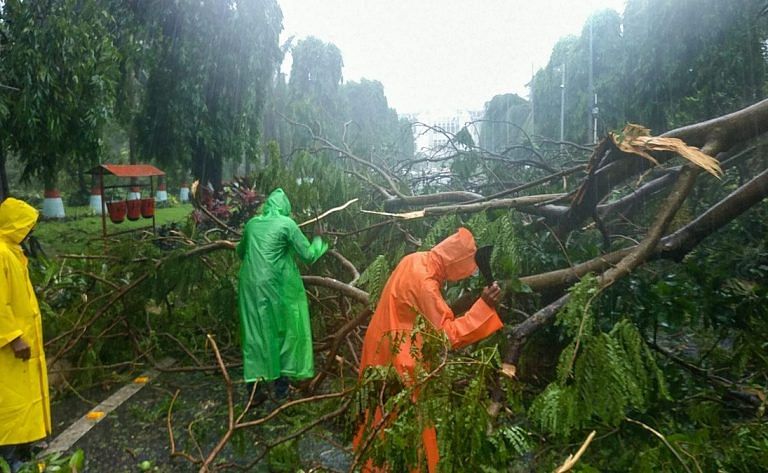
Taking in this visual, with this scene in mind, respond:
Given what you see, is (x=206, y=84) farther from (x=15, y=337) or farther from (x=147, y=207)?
(x=15, y=337)

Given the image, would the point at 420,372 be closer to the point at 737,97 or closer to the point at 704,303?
the point at 704,303

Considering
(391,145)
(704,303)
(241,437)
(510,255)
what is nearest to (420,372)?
(510,255)

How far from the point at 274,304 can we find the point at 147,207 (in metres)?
9.63

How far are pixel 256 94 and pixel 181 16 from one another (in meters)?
2.37

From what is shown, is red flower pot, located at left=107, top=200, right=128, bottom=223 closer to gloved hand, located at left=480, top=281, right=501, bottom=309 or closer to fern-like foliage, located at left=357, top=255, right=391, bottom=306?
fern-like foliage, located at left=357, top=255, right=391, bottom=306

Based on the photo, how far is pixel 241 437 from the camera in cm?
246

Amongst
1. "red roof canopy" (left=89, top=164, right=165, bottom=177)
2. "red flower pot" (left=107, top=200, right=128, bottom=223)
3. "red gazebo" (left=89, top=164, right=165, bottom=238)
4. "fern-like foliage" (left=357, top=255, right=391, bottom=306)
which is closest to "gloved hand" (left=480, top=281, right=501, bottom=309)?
"fern-like foliage" (left=357, top=255, right=391, bottom=306)

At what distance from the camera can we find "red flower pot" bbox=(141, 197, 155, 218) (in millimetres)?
12297

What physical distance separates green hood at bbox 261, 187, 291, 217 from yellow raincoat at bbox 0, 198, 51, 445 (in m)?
1.36

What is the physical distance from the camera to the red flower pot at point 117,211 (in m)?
11.4

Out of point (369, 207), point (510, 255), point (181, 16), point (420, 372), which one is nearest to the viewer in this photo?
point (420, 372)

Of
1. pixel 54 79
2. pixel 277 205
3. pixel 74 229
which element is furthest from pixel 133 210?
pixel 277 205

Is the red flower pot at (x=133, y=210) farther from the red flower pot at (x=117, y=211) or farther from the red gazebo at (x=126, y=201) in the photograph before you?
the red flower pot at (x=117, y=211)

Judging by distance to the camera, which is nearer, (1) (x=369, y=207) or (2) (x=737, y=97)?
(1) (x=369, y=207)
